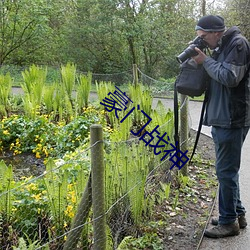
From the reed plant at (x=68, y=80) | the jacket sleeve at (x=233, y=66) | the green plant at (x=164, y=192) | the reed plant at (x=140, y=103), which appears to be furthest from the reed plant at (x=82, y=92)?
the jacket sleeve at (x=233, y=66)

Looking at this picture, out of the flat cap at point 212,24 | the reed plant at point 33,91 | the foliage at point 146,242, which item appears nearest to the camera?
the flat cap at point 212,24

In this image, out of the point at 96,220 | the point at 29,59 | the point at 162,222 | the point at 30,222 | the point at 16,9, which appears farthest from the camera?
the point at 29,59

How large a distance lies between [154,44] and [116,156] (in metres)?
14.1

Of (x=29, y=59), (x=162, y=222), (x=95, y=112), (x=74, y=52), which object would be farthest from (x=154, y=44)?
(x=162, y=222)

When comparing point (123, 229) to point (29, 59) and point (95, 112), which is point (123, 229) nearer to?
point (95, 112)

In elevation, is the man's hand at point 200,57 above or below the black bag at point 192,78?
above

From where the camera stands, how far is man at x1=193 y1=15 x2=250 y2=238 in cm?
285

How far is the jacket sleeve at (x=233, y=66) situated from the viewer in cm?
281

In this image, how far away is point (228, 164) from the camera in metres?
3.12

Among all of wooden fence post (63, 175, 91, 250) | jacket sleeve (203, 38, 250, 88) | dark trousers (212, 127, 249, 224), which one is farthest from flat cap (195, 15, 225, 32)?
wooden fence post (63, 175, 91, 250)

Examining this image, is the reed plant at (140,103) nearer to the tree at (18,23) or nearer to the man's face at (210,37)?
the man's face at (210,37)

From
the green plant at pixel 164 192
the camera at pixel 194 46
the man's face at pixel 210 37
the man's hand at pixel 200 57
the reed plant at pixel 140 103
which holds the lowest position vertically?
the green plant at pixel 164 192

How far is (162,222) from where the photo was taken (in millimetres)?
3520

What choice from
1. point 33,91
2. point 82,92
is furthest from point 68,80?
point 33,91
